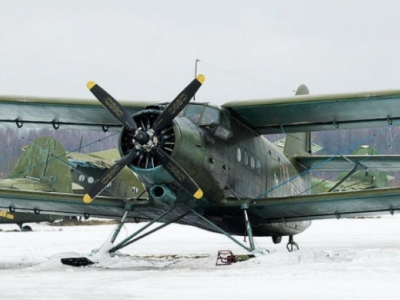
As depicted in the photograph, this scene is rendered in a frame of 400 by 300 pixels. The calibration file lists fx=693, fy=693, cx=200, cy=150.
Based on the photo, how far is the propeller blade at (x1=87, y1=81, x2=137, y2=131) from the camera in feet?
38.0

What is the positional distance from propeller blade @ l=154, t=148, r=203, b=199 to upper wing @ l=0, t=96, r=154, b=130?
2288mm

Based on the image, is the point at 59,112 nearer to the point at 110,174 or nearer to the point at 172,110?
the point at 110,174

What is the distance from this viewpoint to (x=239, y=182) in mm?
13781

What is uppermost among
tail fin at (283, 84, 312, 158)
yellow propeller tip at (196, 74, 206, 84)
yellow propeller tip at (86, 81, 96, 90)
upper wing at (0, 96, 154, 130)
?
yellow propeller tip at (196, 74, 206, 84)

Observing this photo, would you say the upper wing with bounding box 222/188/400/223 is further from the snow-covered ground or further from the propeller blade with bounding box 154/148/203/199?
the propeller blade with bounding box 154/148/203/199

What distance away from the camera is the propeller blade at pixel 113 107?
11.6m

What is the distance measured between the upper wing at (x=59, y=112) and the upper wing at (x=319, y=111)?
7.19ft

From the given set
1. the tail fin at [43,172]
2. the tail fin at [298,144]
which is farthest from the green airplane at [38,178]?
the tail fin at [298,144]

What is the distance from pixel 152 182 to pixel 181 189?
0.53 meters

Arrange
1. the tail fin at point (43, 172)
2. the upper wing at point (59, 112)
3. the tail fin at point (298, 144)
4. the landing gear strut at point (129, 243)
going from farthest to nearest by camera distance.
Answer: the tail fin at point (43, 172) < the tail fin at point (298, 144) < the upper wing at point (59, 112) < the landing gear strut at point (129, 243)

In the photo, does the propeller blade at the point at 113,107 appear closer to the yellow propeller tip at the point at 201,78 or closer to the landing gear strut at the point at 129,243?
the yellow propeller tip at the point at 201,78

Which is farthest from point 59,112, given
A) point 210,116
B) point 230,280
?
point 230,280

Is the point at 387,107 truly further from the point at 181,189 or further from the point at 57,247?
the point at 57,247

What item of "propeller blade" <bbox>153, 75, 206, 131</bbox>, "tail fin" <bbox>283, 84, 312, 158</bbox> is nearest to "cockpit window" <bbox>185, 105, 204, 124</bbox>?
"propeller blade" <bbox>153, 75, 206, 131</bbox>
